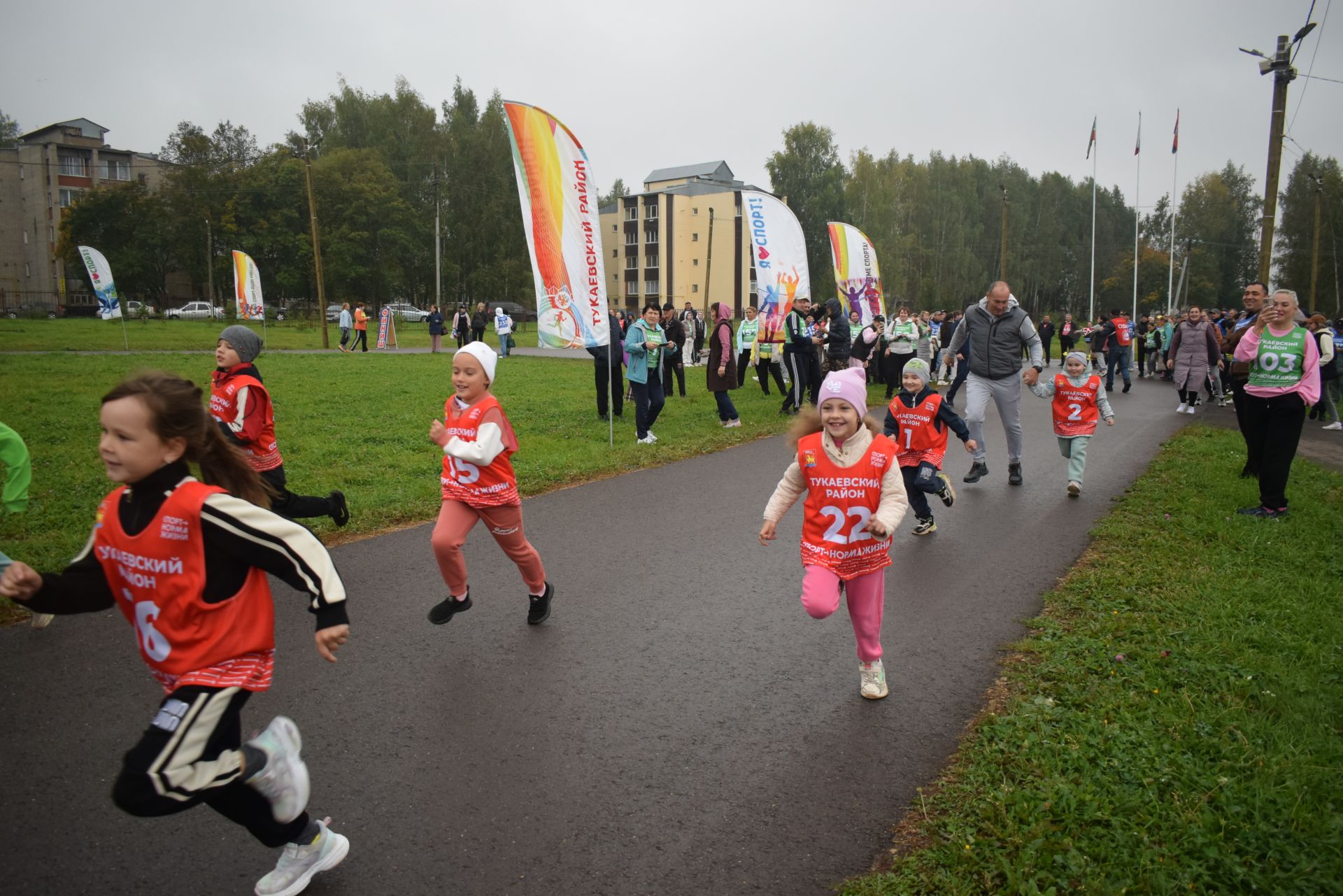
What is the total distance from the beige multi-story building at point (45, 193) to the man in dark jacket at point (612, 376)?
70.6 meters

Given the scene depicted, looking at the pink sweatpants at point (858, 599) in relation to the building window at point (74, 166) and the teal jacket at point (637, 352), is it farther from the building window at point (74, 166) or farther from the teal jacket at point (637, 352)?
the building window at point (74, 166)

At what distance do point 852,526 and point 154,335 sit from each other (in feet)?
133

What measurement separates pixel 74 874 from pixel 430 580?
3.25m

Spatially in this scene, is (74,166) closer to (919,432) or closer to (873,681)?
(919,432)

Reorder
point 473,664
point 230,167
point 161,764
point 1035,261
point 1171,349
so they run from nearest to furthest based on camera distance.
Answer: point 161,764 < point 473,664 < point 1171,349 < point 230,167 < point 1035,261

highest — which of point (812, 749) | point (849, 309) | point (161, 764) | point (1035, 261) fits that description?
point (1035, 261)

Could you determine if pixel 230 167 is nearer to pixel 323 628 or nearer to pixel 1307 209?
pixel 323 628

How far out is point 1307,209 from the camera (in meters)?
63.6

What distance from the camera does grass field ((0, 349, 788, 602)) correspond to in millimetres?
7984

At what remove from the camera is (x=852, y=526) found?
13.4 feet

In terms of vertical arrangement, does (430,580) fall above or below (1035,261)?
below

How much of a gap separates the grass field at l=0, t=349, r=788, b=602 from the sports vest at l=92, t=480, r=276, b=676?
4.65 meters

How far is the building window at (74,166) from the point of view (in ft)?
257

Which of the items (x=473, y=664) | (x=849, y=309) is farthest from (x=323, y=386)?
(x=473, y=664)
